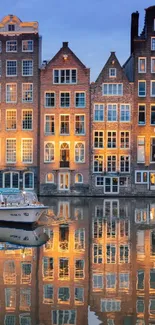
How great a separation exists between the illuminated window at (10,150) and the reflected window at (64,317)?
46.1 metres

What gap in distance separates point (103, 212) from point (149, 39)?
28068 millimetres

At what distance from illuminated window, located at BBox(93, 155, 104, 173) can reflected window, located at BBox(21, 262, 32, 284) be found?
1543 inches

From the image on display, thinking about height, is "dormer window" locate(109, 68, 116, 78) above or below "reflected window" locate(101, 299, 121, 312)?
above

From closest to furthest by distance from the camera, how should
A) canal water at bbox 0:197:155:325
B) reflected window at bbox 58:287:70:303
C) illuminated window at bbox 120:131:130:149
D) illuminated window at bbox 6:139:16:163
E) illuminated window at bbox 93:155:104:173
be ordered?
canal water at bbox 0:197:155:325 → reflected window at bbox 58:287:70:303 → illuminated window at bbox 93:155:104:173 → illuminated window at bbox 120:131:130:149 → illuminated window at bbox 6:139:16:163

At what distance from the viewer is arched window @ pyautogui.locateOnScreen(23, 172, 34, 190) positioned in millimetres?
60959

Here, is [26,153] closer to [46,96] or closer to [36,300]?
[46,96]

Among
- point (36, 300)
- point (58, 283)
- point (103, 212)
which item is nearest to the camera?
point (36, 300)

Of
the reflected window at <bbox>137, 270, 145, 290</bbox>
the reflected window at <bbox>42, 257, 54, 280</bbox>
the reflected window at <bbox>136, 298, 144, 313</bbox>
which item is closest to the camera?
the reflected window at <bbox>136, 298, 144, 313</bbox>

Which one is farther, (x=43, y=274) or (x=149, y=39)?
(x=149, y=39)

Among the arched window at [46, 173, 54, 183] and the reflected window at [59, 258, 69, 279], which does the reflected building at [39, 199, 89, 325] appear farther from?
the arched window at [46, 173, 54, 183]

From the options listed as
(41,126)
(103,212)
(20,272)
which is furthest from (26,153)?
(20,272)

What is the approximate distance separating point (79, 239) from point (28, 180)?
3411cm

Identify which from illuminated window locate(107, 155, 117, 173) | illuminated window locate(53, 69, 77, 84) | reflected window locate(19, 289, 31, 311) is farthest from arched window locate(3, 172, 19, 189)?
reflected window locate(19, 289, 31, 311)

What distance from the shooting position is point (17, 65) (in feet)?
202
